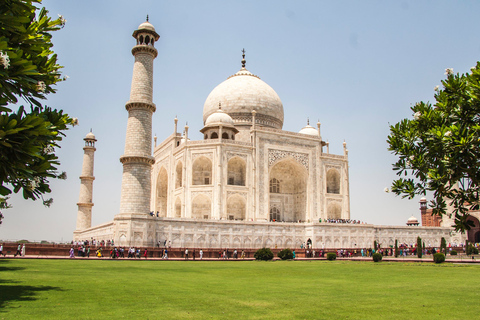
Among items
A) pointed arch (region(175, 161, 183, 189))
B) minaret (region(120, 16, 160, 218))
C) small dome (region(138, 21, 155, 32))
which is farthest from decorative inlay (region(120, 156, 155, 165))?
pointed arch (region(175, 161, 183, 189))

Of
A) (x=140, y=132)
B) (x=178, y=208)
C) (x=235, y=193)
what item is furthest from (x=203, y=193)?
(x=140, y=132)

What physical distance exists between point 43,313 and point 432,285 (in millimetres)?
8515

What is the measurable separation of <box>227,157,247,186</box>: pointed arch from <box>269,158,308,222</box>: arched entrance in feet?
9.66

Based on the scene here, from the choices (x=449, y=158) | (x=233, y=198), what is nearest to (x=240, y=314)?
(x=449, y=158)

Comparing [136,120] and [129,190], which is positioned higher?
[136,120]

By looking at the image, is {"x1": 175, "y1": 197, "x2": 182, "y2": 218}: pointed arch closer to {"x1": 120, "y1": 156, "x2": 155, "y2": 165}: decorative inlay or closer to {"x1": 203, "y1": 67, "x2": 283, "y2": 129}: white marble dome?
{"x1": 203, "y1": 67, "x2": 283, "y2": 129}: white marble dome

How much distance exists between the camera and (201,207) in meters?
32.2

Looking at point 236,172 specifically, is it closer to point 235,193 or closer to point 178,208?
point 235,193

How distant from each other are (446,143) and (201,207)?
1103 inches

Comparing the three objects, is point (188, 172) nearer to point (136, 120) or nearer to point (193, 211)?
point (193, 211)

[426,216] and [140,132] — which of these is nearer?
[140,132]

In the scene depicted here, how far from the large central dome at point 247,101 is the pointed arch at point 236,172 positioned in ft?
16.6

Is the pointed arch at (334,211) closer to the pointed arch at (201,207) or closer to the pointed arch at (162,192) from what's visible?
the pointed arch at (201,207)

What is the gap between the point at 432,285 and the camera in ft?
34.5
